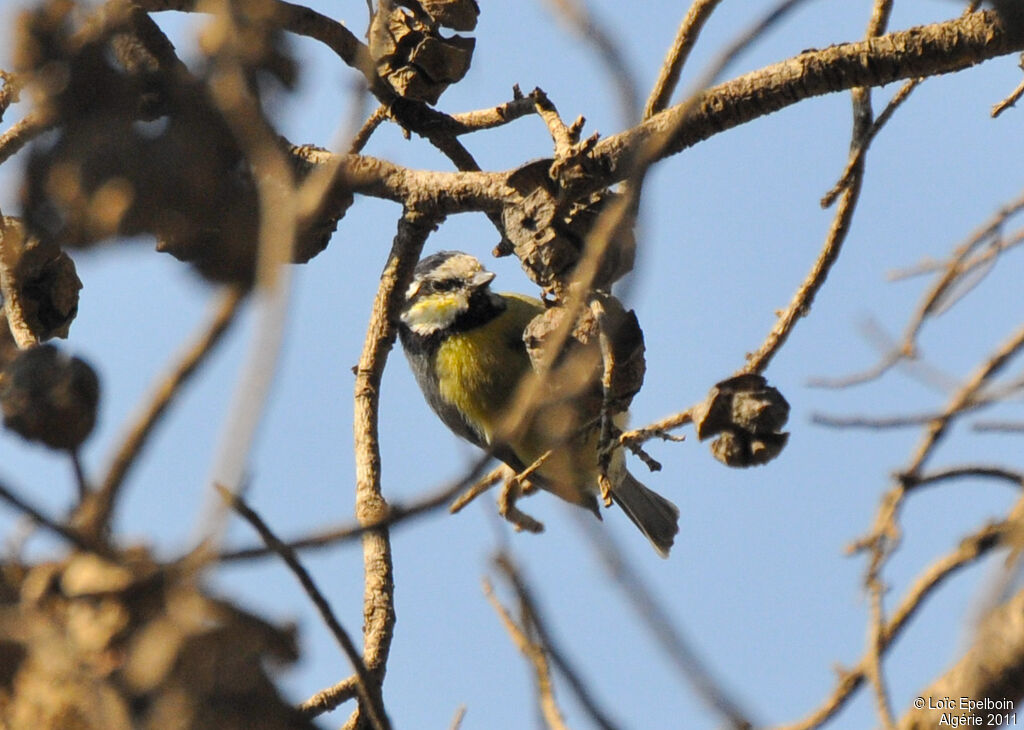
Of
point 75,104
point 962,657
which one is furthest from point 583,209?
point 962,657

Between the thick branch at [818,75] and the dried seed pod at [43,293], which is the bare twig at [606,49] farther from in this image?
the dried seed pod at [43,293]

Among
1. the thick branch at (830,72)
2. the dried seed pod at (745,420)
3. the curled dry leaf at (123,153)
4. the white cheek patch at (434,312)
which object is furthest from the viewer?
the white cheek patch at (434,312)

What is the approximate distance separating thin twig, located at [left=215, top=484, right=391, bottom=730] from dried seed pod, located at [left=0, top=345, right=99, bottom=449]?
23 centimetres

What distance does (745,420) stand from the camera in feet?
6.83

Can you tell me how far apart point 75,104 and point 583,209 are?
1.18 m

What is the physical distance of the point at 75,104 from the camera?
1.61 metres

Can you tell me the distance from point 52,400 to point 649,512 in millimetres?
5405

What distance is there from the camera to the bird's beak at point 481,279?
235 inches

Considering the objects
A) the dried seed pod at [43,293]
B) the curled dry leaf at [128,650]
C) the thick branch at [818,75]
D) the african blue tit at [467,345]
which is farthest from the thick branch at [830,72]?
the african blue tit at [467,345]

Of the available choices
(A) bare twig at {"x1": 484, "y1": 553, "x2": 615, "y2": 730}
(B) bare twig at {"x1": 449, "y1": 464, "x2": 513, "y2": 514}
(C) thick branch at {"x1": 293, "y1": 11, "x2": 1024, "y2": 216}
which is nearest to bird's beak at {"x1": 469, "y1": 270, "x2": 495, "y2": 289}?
(B) bare twig at {"x1": 449, "y1": 464, "x2": 513, "y2": 514}

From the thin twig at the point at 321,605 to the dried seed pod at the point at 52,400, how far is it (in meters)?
0.23

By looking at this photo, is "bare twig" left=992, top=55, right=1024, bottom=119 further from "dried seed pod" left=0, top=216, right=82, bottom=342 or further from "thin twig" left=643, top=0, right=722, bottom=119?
"dried seed pod" left=0, top=216, right=82, bottom=342

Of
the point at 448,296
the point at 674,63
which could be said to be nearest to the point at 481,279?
the point at 448,296

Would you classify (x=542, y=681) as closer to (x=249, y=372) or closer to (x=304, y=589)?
(x=304, y=589)
